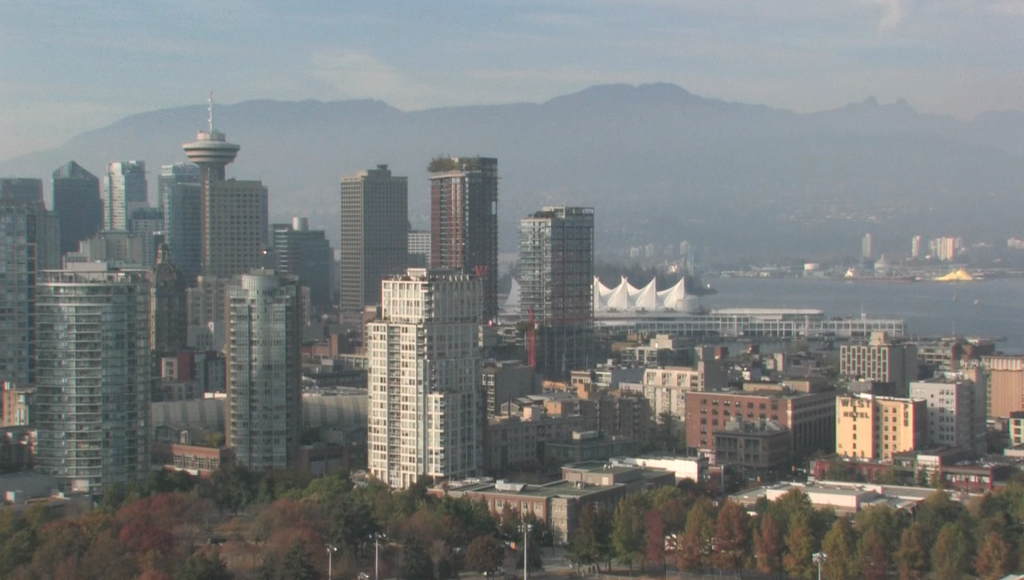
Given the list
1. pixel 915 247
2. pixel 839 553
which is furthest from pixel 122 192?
pixel 915 247

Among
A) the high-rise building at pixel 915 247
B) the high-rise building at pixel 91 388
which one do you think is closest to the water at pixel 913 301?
the high-rise building at pixel 915 247

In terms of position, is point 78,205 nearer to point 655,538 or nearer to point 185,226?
point 185,226

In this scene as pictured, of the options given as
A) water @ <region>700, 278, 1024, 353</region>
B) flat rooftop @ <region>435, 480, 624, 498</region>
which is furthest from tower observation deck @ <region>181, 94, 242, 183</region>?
flat rooftop @ <region>435, 480, 624, 498</region>

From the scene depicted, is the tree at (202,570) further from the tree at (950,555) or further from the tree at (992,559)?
the tree at (992,559)

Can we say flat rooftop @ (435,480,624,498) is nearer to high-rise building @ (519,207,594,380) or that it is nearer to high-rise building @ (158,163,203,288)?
high-rise building @ (519,207,594,380)

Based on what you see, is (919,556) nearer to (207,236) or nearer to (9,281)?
(9,281)

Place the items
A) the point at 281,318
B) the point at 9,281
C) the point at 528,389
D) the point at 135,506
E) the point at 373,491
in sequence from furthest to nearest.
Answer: the point at 528,389, the point at 9,281, the point at 281,318, the point at 373,491, the point at 135,506

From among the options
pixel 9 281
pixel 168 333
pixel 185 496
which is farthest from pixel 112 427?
pixel 168 333
